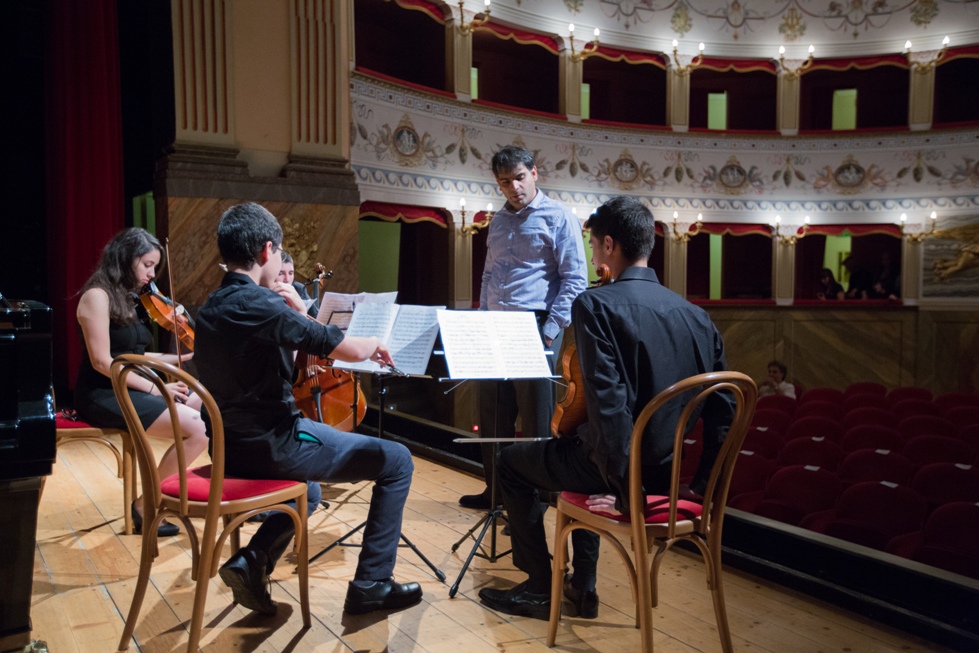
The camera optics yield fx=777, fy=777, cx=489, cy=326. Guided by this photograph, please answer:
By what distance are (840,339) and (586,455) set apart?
10.9 meters

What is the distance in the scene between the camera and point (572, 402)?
2238 mm

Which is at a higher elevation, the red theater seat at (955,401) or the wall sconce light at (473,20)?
the wall sconce light at (473,20)

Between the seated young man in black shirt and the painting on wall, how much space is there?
11.8 m

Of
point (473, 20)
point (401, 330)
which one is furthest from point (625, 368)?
point (473, 20)

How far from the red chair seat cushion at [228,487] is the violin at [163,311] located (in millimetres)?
1109

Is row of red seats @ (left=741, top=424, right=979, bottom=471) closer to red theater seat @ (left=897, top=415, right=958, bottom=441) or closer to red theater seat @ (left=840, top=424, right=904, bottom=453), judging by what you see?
red theater seat @ (left=840, top=424, right=904, bottom=453)

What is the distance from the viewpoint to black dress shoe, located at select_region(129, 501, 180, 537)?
312 centimetres

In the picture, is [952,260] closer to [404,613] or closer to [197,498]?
[404,613]

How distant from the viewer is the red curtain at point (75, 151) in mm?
5105

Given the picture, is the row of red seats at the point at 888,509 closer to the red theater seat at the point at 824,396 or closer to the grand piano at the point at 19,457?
the grand piano at the point at 19,457

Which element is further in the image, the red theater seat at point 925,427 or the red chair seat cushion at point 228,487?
the red theater seat at point 925,427

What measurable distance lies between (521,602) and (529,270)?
1434mm

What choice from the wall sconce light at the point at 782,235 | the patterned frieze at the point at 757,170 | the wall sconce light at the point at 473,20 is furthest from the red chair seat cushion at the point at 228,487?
the wall sconce light at the point at 782,235

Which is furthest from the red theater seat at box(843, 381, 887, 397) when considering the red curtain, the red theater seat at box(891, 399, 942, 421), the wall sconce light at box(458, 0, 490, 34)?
the red curtain
